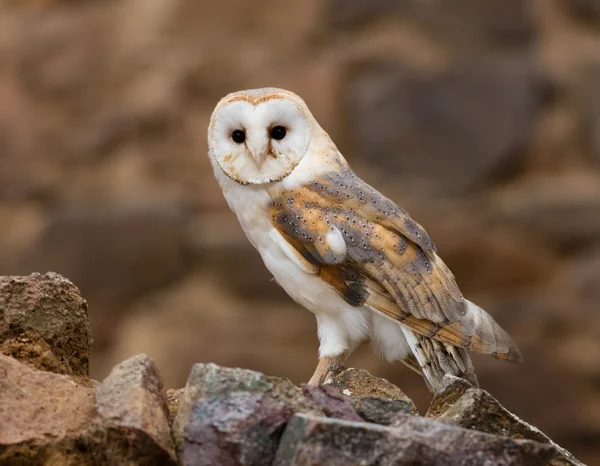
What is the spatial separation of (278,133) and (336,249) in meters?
Answer: 0.18

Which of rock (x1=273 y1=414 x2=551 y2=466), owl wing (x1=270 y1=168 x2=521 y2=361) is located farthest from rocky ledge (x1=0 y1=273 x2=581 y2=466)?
owl wing (x1=270 y1=168 x2=521 y2=361)

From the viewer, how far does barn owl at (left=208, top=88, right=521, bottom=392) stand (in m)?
1.45

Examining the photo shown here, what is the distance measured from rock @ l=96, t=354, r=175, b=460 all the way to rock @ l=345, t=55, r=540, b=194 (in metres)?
1.58

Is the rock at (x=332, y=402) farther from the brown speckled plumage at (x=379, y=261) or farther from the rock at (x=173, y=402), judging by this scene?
the brown speckled plumage at (x=379, y=261)

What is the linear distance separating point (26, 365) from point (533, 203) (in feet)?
5.55

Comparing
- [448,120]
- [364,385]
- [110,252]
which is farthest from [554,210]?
[364,385]

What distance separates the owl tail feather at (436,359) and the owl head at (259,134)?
28cm

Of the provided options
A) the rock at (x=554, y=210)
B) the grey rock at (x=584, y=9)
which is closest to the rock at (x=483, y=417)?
the rock at (x=554, y=210)

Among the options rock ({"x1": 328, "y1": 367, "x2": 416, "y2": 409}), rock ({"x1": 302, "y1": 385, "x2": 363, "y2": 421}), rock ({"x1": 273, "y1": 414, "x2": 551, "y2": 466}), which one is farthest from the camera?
rock ({"x1": 328, "y1": 367, "x2": 416, "y2": 409})

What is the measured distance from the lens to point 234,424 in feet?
3.06

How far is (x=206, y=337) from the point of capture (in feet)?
8.38

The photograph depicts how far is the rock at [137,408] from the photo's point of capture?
3.13ft

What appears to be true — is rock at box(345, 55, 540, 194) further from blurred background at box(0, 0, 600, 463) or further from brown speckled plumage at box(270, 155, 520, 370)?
brown speckled plumage at box(270, 155, 520, 370)

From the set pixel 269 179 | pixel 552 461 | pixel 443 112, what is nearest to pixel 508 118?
pixel 443 112
